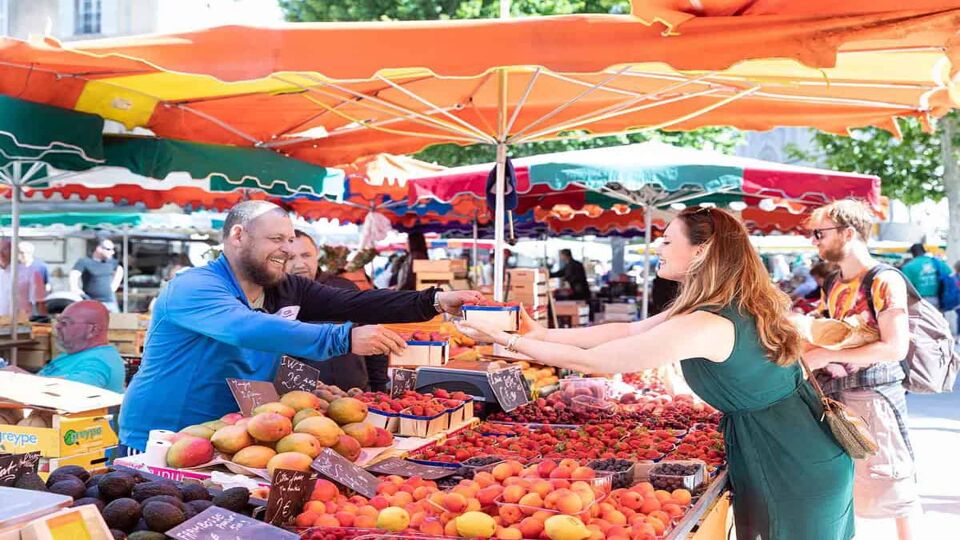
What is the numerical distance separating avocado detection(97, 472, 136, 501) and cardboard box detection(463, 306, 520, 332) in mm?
1559

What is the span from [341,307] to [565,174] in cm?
447

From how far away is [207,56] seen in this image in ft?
12.4

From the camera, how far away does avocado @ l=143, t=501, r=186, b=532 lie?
2287 millimetres

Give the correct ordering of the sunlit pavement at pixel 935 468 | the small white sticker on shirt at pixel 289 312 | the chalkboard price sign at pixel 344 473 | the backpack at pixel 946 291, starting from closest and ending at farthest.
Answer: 1. the chalkboard price sign at pixel 344 473
2. the small white sticker on shirt at pixel 289 312
3. the sunlit pavement at pixel 935 468
4. the backpack at pixel 946 291

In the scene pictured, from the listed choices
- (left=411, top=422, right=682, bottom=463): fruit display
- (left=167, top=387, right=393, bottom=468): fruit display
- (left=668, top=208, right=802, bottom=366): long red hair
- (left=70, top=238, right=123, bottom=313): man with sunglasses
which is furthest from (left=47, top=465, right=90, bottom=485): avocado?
(left=70, top=238, right=123, bottom=313): man with sunglasses

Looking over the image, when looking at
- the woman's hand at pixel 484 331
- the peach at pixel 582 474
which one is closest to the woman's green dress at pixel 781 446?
the peach at pixel 582 474

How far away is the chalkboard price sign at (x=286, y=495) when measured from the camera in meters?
2.52

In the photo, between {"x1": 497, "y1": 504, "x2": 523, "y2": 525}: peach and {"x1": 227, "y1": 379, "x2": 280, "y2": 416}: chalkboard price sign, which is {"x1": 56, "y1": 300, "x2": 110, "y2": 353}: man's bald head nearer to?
{"x1": 227, "y1": 379, "x2": 280, "y2": 416}: chalkboard price sign

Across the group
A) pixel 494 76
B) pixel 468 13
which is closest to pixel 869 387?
pixel 494 76

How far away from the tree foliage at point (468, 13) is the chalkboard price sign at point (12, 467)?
1664 cm

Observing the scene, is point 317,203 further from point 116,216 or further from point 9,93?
point 9,93

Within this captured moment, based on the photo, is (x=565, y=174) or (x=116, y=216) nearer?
(x=565, y=174)

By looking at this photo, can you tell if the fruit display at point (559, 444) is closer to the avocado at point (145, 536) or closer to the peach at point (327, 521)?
the peach at point (327, 521)

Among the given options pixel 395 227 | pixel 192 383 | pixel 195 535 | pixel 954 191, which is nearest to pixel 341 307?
pixel 192 383
